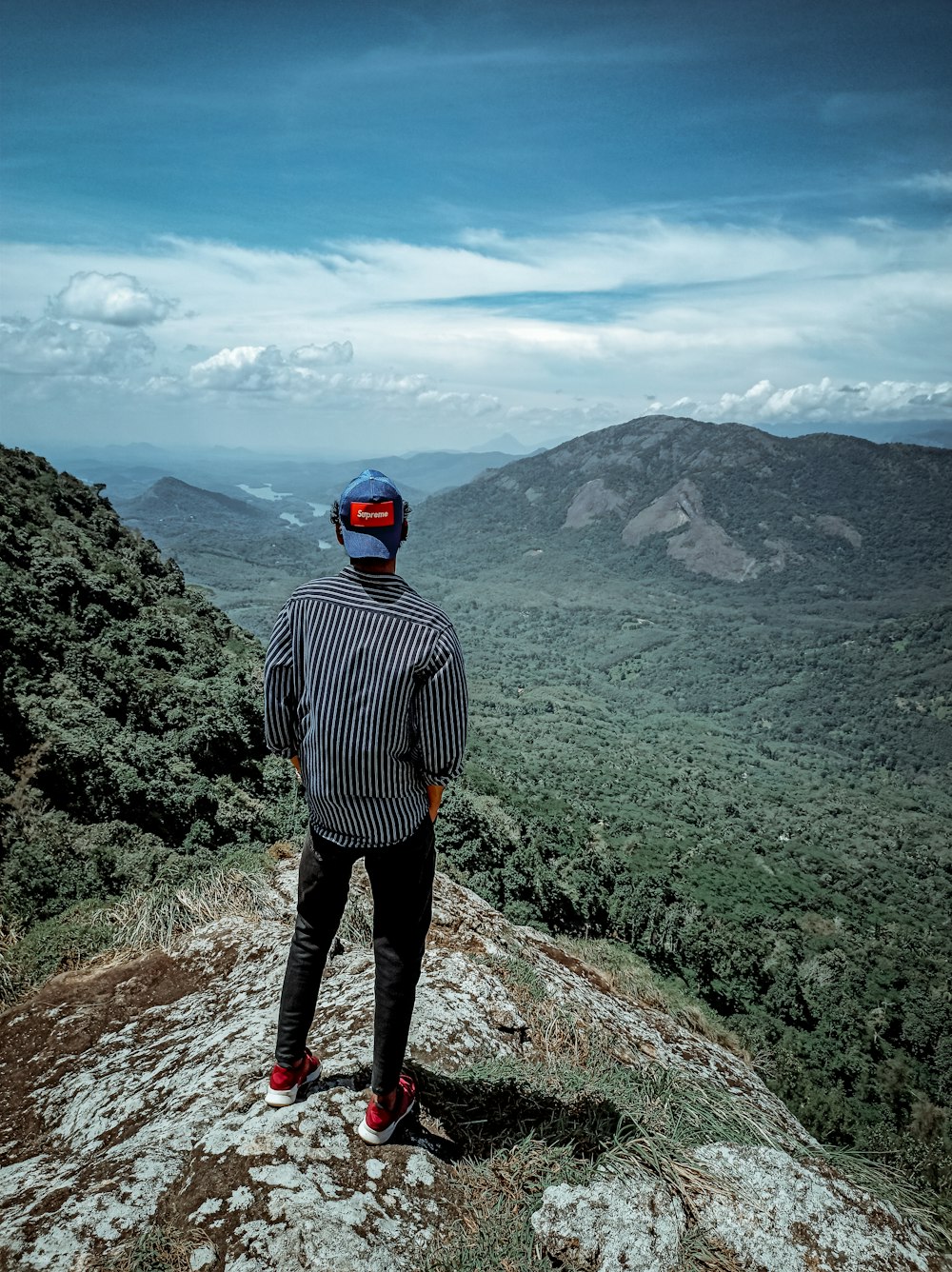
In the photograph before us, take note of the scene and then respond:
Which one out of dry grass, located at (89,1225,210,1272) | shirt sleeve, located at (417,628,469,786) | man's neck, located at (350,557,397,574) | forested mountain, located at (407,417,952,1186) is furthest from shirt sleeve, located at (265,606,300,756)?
forested mountain, located at (407,417,952,1186)

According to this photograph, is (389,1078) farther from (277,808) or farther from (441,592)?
(441,592)

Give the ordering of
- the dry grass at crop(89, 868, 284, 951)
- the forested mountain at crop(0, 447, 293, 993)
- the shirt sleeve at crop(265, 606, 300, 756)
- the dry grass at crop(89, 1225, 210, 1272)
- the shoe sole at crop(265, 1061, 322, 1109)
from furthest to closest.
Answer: the forested mountain at crop(0, 447, 293, 993) → the dry grass at crop(89, 868, 284, 951) → the shoe sole at crop(265, 1061, 322, 1109) → the shirt sleeve at crop(265, 606, 300, 756) → the dry grass at crop(89, 1225, 210, 1272)

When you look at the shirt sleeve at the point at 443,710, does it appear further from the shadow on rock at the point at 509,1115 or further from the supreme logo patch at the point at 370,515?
the shadow on rock at the point at 509,1115

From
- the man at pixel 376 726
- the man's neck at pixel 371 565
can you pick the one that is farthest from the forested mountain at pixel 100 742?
the man's neck at pixel 371 565

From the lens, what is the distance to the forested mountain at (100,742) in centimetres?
783

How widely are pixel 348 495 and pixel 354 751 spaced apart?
0.88 meters

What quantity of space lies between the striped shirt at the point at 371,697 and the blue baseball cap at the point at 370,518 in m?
0.10

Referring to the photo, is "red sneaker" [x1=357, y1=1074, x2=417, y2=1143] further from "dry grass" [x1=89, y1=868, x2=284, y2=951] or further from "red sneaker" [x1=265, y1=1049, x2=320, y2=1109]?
"dry grass" [x1=89, y1=868, x2=284, y2=951]

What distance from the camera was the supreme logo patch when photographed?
2305 mm

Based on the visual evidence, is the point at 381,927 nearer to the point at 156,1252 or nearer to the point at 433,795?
the point at 433,795

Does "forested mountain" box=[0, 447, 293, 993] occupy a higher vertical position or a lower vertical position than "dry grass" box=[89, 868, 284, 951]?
lower

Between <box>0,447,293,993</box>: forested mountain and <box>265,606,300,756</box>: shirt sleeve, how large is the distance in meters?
3.55

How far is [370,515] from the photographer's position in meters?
2.32

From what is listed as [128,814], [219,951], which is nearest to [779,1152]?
[219,951]
